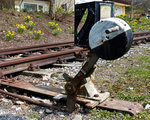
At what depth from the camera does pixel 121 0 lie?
3816 cm

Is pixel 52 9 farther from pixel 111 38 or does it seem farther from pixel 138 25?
pixel 111 38

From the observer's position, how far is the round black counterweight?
7.33 ft

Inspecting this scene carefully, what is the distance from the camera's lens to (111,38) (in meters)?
2.29

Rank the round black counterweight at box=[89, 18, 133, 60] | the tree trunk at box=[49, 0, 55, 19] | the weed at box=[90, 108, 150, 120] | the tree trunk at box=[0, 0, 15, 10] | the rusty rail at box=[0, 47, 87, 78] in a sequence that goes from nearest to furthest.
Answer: the round black counterweight at box=[89, 18, 133, 60] < the weed at box=[90, 108, 150, 120] < the rusty rail at box=[0, 47, 87, 78] < the tree trunk at box=[0, 0, 15, 10] < the tree trunk at box=[49, 0, 55, 19]

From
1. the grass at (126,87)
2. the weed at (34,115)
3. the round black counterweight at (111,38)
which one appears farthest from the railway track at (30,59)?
the round black counterweight at (111,38)

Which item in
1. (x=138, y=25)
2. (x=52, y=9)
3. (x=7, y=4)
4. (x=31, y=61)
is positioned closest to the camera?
(x=31, y=61)

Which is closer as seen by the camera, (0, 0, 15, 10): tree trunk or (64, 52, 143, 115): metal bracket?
(64, 52, 143, 115): metal bracket

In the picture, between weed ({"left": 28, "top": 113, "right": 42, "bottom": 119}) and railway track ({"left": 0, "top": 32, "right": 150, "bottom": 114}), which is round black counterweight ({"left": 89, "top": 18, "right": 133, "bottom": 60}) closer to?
railway track ({"left": 0, "top": 32, "right": 150, "bottom": 114})

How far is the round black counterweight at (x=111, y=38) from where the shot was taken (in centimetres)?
223

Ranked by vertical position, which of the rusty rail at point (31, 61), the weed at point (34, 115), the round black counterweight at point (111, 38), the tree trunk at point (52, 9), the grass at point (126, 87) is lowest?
the weed at point (34, 115)

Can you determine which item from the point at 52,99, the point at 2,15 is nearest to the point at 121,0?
the point at 2,15

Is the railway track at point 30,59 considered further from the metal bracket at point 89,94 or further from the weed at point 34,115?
the metal bracket at point 89,94

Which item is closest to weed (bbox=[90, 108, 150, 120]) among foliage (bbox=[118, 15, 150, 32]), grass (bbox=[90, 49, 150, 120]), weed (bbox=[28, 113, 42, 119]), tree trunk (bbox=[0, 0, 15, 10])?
grass (bbox=[90, 49, 150, 120])

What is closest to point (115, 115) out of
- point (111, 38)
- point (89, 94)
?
point (89, 94)
